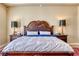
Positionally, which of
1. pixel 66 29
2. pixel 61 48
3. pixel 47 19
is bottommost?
pixel 61 48

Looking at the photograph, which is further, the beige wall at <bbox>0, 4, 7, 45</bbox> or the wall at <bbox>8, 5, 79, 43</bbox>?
the wall at <bbox>8, 5, 79, 43</bbox>

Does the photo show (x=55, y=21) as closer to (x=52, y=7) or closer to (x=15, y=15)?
(x=52, y=7)

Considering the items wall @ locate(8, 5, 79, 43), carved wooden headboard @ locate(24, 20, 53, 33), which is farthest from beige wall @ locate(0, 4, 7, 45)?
carved wooden headboard @ locate(24, 20, 53, 33)

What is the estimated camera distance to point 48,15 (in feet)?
19.2

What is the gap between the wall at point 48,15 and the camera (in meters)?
5.79

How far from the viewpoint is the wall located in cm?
579

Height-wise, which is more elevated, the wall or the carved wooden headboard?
the wall

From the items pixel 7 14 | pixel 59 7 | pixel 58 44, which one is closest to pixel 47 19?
pixel 59 7

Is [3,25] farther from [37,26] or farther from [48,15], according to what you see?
[48,15]

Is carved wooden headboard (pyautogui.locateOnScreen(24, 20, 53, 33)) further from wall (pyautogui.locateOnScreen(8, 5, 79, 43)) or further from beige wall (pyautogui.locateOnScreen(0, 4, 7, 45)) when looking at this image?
beige wall (pyautogui.locateOnScreen(0, 4, 7, 45))

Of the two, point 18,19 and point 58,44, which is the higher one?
point 18,19

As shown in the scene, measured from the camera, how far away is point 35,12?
19.1ft

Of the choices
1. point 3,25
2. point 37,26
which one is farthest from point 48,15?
point 3,25

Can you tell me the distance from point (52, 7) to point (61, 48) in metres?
2.94
